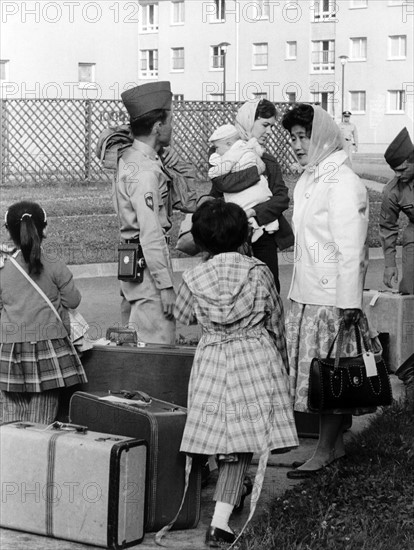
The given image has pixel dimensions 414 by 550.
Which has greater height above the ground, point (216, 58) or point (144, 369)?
point (216, 58)

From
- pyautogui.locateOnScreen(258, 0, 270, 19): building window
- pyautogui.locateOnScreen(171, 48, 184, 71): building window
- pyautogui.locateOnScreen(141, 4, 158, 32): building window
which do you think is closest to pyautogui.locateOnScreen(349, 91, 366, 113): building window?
pyautogui.locateOnScreen(258, 0, 270, 19): building window

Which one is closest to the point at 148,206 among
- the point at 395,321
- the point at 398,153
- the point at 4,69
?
the point at 395,321

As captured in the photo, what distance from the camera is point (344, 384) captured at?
5.32 m

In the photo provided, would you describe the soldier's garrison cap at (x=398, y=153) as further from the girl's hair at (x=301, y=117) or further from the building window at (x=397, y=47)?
the building window at (x=397, y=47)

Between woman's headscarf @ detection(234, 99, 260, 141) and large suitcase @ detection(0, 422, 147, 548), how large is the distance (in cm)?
308

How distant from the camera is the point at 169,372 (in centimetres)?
540

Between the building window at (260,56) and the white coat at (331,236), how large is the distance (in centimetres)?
6439

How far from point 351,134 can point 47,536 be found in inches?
1152

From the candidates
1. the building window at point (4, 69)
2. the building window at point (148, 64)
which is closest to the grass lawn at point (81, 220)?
the building window at point (4, 69)

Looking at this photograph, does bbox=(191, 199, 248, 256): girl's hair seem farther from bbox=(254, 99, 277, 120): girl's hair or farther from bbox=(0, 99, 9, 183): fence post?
bbox=(0, 99, 9, 183): fence post

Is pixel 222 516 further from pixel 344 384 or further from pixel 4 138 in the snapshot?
pixel 4 138

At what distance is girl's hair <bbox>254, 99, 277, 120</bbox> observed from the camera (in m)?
7.26

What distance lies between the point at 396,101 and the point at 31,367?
61116 mm

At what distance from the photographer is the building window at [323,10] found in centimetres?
6894
